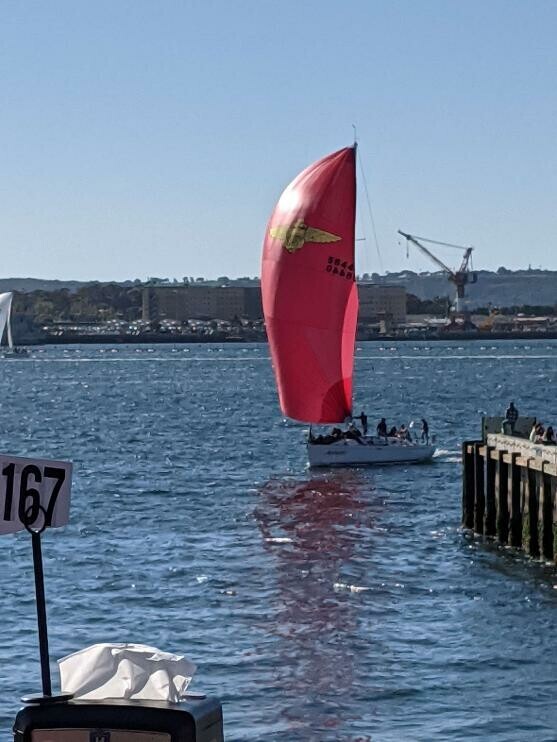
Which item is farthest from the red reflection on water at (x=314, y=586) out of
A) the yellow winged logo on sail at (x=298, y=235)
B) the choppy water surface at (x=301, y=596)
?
the yellow winged logo on sail at (x=298, y=235)

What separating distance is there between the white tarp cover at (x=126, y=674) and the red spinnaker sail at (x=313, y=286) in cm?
3354

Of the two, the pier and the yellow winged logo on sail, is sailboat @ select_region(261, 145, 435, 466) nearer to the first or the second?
the yellow winged logo on sail

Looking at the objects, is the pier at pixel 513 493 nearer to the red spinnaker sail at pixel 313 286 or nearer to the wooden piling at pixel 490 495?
the wooden piling at pixel 490 495

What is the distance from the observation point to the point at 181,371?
148m

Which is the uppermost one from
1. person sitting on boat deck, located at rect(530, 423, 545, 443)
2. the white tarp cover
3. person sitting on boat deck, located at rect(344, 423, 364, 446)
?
the white tarp cover

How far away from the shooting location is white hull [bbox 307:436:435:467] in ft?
144

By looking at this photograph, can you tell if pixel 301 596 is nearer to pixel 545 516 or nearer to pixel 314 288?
pixel 545 516

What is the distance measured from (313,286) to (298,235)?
1.28 metres

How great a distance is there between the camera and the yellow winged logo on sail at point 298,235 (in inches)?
1606

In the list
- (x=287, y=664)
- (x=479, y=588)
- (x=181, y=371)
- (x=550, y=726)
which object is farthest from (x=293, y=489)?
(x=181, y=371)

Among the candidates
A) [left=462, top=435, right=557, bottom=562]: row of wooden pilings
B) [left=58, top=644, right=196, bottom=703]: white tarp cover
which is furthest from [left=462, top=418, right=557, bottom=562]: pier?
[left=58, top=644, right=196, bottom=703]: white tarp cover

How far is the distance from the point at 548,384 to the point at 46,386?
3650 centimetres

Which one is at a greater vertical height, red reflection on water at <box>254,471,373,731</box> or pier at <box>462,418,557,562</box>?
pier at <box>462,418,557,562</box>

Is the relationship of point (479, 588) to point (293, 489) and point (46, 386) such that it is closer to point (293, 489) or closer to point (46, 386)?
point (293, 489)
